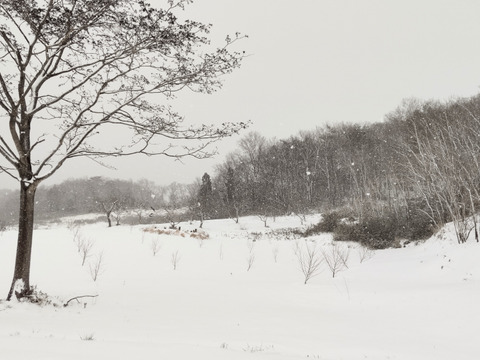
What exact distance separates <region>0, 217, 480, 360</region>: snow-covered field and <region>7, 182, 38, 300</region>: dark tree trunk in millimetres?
286

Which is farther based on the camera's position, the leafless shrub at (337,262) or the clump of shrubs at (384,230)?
the clump of shrubs at (384,230)

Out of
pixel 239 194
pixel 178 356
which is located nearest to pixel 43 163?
pixel 178 356

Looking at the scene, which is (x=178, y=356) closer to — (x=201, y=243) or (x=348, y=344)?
(x=348, y=344)

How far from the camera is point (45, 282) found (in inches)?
388

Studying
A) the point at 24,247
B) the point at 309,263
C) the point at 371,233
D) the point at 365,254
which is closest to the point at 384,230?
the point at 371,233

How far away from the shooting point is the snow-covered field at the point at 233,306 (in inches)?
188

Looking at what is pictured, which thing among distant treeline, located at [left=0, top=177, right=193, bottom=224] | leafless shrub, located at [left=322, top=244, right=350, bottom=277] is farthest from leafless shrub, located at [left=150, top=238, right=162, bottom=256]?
distant treeline, located at [left=0, top=177, right=193, bottom=224]

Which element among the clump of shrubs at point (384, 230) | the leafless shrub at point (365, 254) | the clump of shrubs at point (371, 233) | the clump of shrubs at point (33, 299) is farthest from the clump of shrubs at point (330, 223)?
the clump of shrubs at point (33, 299)

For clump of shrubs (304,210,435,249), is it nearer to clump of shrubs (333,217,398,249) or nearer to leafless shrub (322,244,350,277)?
→ clump of shrubs (333,217,398,249)

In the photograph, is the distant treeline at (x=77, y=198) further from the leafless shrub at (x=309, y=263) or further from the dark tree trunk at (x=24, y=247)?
the dark tree trunk at (x=24, y=247)

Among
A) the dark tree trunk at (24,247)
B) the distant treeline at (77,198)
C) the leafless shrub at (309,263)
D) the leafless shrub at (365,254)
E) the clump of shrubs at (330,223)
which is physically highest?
the distant treeline at (77,198)

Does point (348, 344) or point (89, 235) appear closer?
point (348, 344)

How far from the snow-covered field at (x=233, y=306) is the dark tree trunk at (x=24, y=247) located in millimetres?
286

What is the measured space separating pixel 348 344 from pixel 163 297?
4810 millimetres
